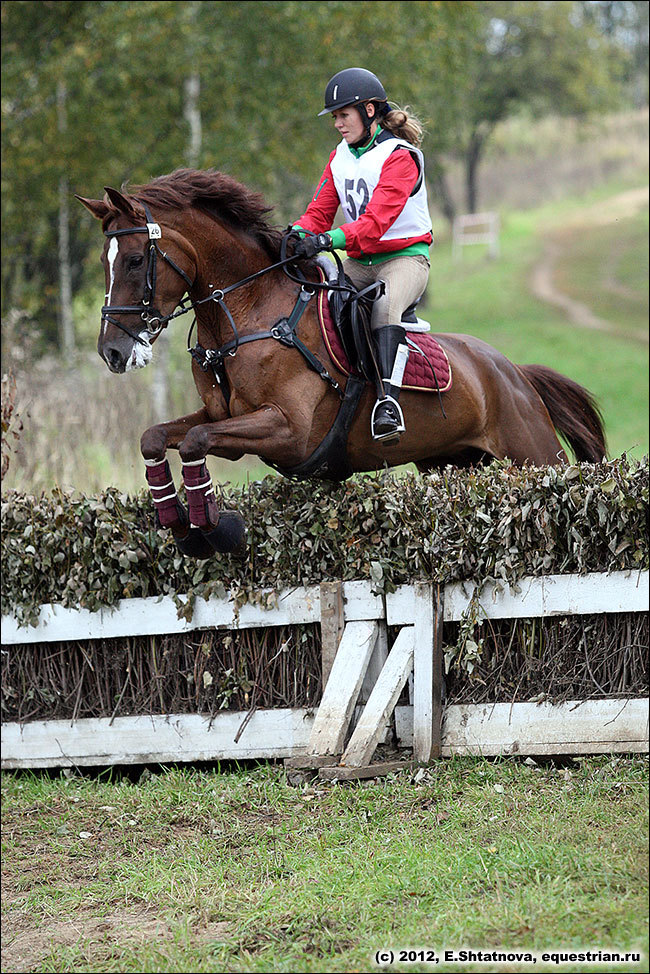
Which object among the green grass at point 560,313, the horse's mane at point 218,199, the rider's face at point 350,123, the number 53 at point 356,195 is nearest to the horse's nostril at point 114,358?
the horse's mane at point 218,199

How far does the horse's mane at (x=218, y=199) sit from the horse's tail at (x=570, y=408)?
93.5 inches

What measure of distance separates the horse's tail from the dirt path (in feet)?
53.3

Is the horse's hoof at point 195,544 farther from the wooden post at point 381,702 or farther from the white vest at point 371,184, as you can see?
the white vest at point 371,184

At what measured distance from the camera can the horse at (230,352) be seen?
580 cm

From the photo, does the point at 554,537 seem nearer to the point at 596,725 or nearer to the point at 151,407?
the point at 596,725

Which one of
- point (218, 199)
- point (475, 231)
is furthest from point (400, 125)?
point (475, 231)

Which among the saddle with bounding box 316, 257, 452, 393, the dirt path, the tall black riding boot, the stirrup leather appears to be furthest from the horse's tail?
the dirt path

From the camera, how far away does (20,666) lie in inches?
281

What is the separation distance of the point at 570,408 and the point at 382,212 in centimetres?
258

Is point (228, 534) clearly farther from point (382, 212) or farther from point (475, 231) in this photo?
point (475, 231)

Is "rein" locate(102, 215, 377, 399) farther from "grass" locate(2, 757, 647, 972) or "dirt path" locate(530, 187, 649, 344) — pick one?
"dirt path" locate(530, 187, 649, 344)

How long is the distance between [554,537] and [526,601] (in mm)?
362

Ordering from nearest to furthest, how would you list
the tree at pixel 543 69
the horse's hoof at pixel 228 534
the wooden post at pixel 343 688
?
the wooden post at pixel 343 688
the horse's hoof at pixel 228 534
the tree at pixel 543 69

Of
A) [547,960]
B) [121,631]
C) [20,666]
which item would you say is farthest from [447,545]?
[20,666]
